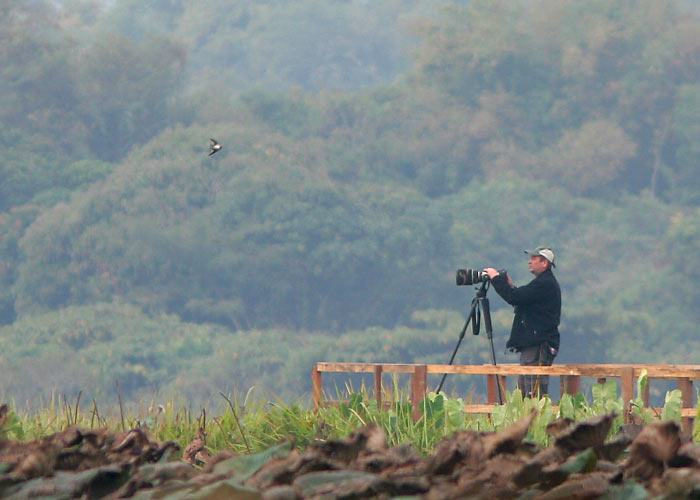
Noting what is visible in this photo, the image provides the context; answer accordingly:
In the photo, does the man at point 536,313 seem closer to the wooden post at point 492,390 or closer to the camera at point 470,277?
the camera at point 470,277

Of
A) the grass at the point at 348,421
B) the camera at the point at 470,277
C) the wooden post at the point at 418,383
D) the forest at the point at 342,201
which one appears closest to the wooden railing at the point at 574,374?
the wooden post at the point at 418,383

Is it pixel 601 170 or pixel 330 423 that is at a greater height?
pixel 601 170

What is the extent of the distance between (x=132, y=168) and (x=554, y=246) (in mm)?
16549

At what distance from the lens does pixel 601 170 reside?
49688 millimetres

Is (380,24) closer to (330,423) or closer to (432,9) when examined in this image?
(432,9)

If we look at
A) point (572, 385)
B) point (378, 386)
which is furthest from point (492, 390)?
point (572, 385)

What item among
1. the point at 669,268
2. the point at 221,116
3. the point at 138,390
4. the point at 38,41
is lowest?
the point at 138,390

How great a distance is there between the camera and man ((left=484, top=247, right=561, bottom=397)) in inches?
340

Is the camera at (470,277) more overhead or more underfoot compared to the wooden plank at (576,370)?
more overhead

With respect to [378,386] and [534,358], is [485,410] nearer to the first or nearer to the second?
[378,386]

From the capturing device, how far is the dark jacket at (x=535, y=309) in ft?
28.3

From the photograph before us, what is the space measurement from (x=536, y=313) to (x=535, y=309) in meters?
0.03

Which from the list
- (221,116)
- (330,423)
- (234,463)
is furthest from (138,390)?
(234,463)

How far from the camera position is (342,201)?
45812mm
